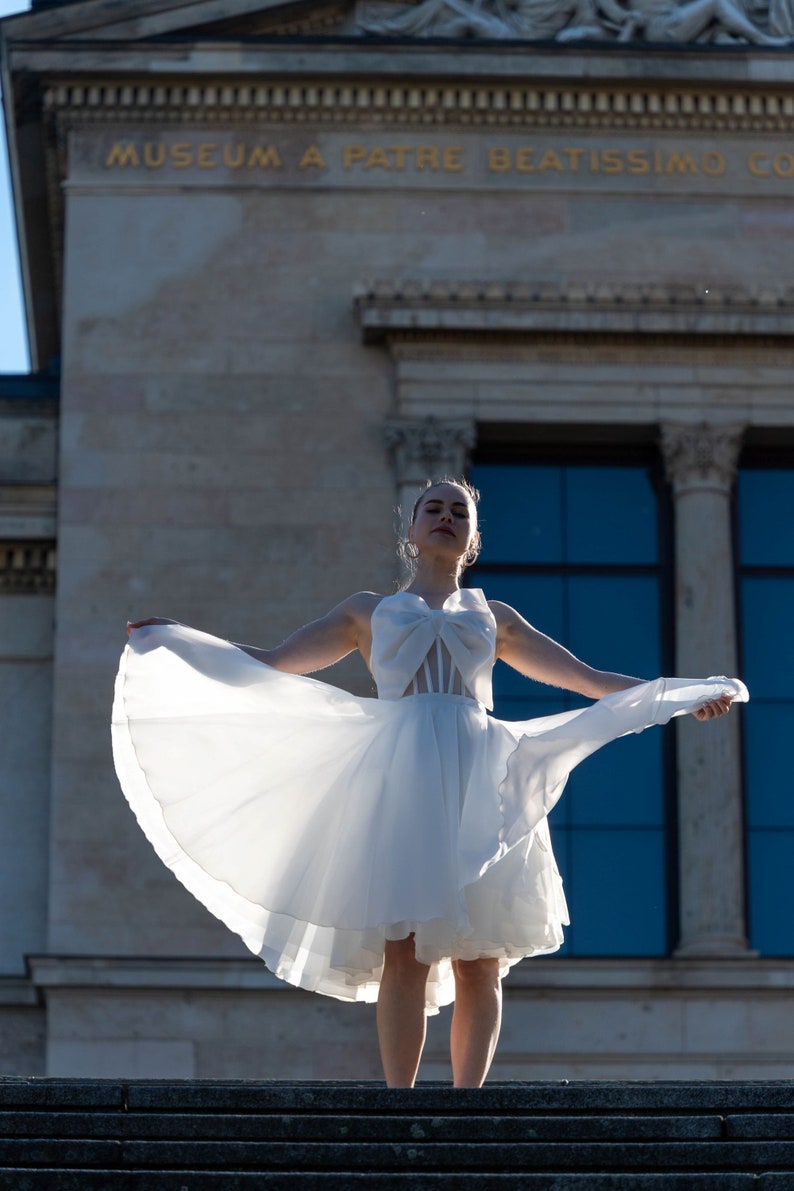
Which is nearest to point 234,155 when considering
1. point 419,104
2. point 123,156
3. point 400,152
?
point 123,156

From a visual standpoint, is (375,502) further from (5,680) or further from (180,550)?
(5,680)

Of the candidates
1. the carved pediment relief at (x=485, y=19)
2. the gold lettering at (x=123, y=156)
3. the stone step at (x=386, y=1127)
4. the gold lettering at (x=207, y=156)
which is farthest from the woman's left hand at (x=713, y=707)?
the carved pediment relief at (x=485, y=19)

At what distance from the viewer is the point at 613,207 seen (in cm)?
2111

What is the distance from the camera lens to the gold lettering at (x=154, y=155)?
69.1 ft

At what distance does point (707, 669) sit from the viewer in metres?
19.9

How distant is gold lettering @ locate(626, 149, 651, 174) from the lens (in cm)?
2125

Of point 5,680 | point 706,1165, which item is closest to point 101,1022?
point 5,680

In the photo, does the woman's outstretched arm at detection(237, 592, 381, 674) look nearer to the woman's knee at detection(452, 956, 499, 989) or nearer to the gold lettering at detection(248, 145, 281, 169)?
the woman's knee at detection(452, 956, 499, 989)

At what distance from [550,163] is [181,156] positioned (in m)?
2.81

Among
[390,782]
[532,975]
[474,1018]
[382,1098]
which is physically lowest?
[382,1098]

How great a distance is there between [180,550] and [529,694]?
274cm

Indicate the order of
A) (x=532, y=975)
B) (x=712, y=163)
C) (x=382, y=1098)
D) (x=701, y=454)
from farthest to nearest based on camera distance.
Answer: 1. (x=712, y=163)
2. (x=701, y=454)
3. (x=532, y=975)
4. (x=382, y=1098)

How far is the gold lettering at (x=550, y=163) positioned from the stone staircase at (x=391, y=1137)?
13451 mm

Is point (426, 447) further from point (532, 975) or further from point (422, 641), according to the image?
point (422, 641)
